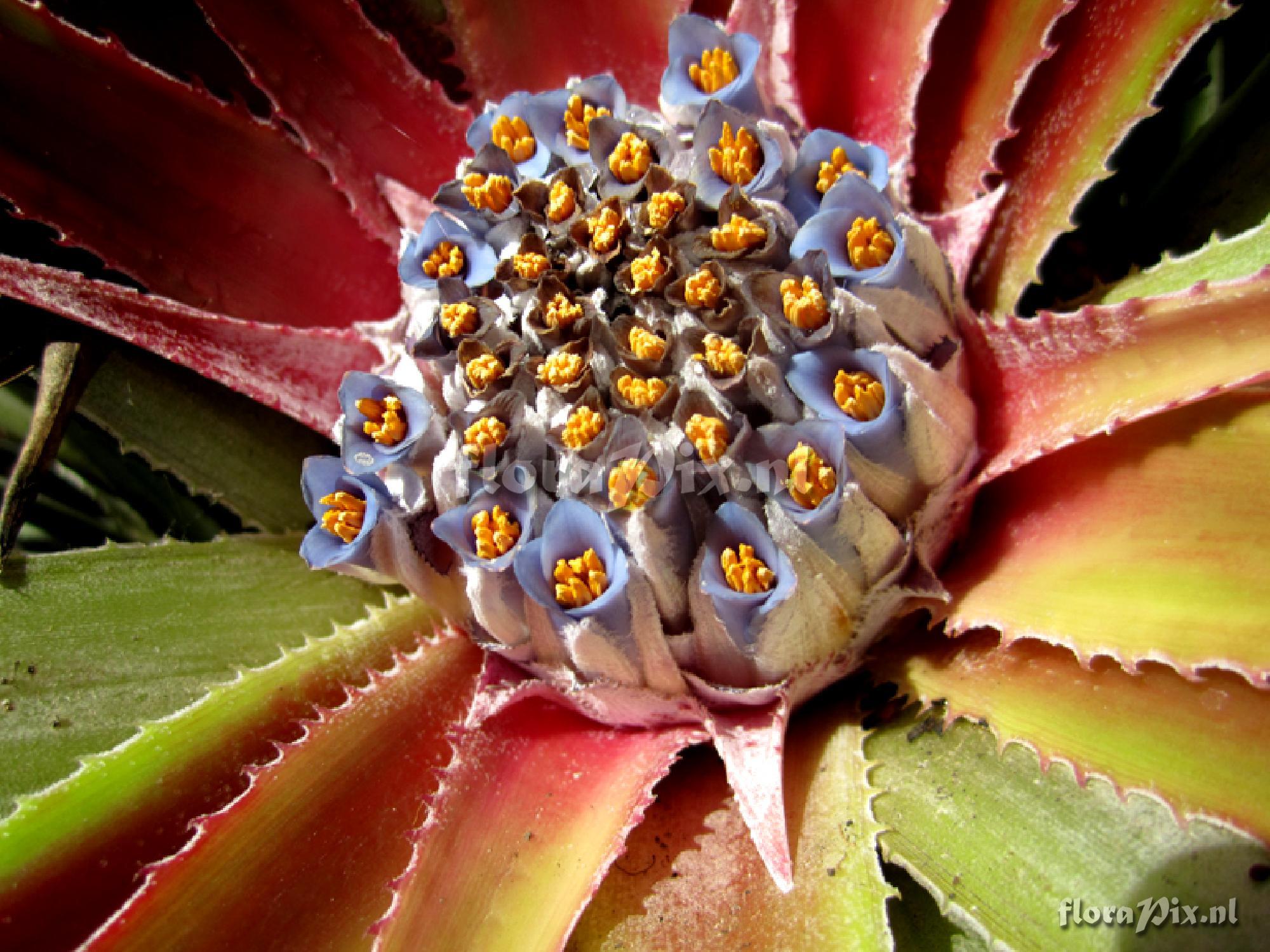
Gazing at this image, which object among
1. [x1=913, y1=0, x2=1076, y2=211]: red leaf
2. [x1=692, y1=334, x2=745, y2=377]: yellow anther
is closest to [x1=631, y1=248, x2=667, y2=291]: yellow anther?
[x1=692, y1=334, x2=745, y2=377]: yellow anther

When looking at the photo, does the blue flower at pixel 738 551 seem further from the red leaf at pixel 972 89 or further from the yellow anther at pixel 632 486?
the red leaf at pixel 972 89

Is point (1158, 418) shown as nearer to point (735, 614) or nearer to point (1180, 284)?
point (1180, 284)

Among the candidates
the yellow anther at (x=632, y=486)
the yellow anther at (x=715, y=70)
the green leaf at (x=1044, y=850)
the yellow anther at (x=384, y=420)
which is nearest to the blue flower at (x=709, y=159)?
the yellow anther at (x=715, y=70)

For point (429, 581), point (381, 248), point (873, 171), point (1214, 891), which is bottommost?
point (1214, 891)

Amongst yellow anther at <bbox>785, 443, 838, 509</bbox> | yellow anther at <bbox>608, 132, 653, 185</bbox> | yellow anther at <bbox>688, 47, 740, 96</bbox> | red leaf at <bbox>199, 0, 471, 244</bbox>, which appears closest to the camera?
yellow anther at <bbox>785, 443, 838, 509</bbox>

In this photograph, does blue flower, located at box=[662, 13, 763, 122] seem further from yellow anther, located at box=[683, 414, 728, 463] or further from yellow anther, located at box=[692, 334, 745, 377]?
yellow anther, located at box=[683, 414, 728, 463]

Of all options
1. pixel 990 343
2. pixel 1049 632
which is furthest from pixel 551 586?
pixel 990 343

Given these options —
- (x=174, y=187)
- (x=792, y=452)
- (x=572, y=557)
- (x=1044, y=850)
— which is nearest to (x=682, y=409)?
(x=792, y=452)

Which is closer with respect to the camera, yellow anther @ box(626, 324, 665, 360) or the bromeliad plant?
the bromeliad plant
